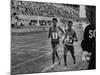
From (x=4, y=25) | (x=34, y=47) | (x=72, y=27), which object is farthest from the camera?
(x=72, y=27)

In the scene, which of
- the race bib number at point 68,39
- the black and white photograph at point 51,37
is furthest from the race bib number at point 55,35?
the race bib number at point 68,39

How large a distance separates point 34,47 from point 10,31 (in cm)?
38

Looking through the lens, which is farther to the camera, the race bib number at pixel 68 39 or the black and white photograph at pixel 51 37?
the race bib number at pixel 68 39

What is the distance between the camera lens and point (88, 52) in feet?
8.48

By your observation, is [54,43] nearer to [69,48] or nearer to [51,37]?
[51,37]

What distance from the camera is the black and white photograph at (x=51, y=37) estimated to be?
224cm

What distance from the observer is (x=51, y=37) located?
2.41 meters

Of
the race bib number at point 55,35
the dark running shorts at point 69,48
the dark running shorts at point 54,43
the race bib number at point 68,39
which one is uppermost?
the race bib number at point 55,35

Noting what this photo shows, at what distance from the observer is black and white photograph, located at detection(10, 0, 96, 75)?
88.2 inches

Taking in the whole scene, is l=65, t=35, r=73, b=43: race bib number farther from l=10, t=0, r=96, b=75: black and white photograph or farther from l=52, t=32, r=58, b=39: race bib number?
l=52, t=32, r=58, b=39: race bib number

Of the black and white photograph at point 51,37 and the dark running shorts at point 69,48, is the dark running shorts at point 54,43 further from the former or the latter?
the dark running shorts at point 69,48
